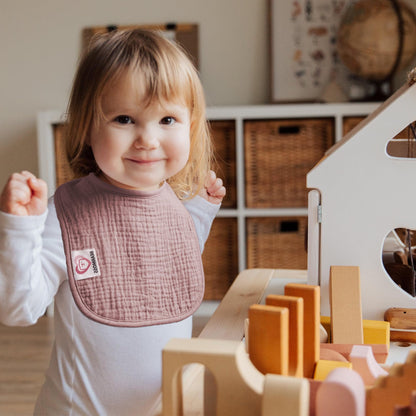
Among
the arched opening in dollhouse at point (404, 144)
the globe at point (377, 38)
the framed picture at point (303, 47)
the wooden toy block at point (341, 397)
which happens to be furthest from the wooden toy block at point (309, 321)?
the framed picture at point (303, 47)

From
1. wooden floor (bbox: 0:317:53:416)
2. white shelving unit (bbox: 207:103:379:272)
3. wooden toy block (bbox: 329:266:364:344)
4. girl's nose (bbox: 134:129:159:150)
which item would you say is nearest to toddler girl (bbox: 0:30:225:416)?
girl's nose (bbox: 134:129:159:150)

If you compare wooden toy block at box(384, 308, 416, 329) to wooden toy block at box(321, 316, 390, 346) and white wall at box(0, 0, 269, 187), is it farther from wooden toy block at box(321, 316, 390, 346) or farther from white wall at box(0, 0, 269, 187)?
white wall at box(0, 0, 269, 187)

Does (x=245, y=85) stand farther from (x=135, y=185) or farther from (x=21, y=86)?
(x=135, y=185)

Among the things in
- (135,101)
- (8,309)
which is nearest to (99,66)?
(135,101)

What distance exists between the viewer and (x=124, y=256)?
599 millimetres

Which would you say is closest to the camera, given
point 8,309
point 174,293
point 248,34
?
point 8,309

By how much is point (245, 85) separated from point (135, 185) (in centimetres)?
216

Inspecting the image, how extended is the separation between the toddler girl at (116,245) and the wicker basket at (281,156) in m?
1.67

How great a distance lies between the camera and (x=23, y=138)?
275 centimetres

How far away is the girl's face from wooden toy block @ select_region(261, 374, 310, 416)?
0.27 metres

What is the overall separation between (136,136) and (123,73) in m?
0.06

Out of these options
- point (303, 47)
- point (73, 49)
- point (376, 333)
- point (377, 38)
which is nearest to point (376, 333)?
point (376, 333)

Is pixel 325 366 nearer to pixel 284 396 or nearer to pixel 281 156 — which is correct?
pixel 284 396

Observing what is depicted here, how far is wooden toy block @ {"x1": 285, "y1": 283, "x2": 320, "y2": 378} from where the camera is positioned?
48 cm
